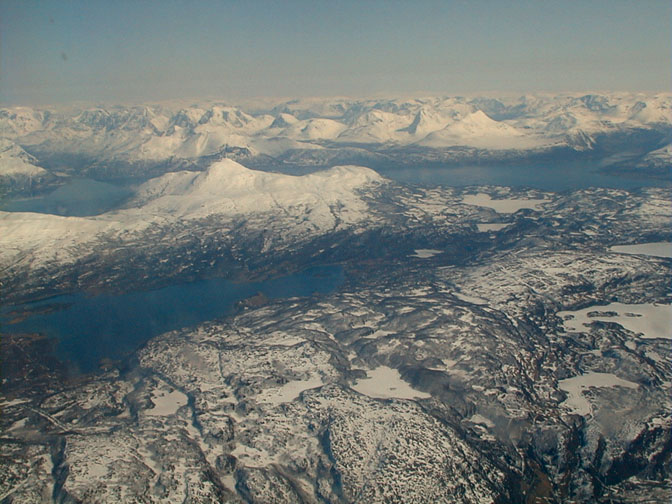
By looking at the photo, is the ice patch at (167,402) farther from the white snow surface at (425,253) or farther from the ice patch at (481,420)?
the white snow surface at (425,253)

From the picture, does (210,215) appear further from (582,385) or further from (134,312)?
(582,385)

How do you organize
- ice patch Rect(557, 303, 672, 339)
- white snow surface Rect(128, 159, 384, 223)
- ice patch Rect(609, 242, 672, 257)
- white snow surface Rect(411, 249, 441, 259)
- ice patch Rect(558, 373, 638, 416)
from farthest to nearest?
1. white snow surface Rect(128, 159, 384, 223)
2. white snow surface Rect(411, 249, 441, 259)
3. ice patch Rect(609, 242, 672, 257)
4. ice patch Rect(557, 303, 672, 339)
5. ice patch Rect(558, 373, 638, 416)

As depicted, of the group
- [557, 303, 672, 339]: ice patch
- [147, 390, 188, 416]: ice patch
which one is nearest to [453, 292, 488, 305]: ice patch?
[557, 303, 672, 339]: ice patch

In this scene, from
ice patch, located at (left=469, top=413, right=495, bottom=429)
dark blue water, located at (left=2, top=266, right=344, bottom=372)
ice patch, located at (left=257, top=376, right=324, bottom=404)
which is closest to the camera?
ice patch, located at (left=469, top=413, right=495, bottom=429)

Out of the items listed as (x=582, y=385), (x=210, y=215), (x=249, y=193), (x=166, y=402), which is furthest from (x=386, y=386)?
(x=249, y=193)

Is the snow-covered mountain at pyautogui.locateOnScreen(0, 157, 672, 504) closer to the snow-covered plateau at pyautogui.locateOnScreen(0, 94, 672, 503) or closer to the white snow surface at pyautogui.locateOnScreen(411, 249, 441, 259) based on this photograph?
the snow-covered plateau at pyautogui.locateOnScreen(0, 94, 672, 503)

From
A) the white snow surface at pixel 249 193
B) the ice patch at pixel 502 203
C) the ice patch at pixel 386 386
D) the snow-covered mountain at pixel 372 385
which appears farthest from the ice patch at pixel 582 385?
the ice patch at pixel 502 203

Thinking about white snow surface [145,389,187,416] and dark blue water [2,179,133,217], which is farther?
dark blue water [2,179,133,217]
